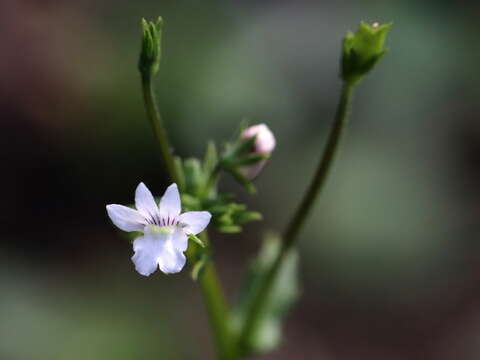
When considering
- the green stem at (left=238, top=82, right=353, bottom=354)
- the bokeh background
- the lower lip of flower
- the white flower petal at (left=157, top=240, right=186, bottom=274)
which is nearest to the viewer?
the white flower petal at (left=157, top=240, right=186, bottom=274)

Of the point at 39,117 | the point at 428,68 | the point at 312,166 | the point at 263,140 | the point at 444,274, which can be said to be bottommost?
the point at 263,140

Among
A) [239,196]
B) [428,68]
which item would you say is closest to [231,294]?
[239,196]

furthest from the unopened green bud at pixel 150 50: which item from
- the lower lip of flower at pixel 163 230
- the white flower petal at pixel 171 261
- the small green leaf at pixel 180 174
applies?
the white flower petal at pixel 171 261

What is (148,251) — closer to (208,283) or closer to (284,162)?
(208,283)

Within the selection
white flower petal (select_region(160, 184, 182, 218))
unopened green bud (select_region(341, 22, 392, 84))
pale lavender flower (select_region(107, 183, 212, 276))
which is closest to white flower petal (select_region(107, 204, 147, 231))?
pale lavender flower (select_region(107, 183, 212, 276))

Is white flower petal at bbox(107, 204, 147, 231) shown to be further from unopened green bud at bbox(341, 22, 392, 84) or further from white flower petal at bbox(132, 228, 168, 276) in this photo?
unopened green bud at bbox(341, 22, 392, 84)

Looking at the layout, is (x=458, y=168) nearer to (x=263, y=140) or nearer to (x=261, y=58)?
(x=261, y=58)

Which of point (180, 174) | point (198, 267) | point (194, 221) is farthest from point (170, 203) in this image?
point (180, 174)
